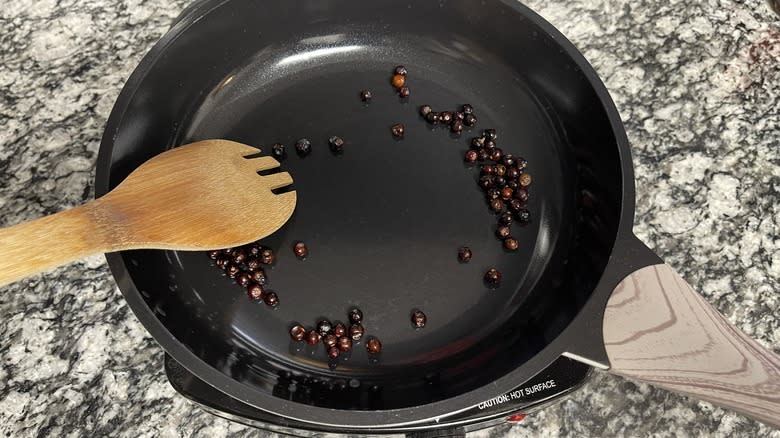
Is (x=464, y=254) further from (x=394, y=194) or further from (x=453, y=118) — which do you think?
(x=453, y=118)

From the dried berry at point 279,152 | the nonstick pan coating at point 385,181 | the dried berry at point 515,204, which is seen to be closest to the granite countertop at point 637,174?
the nonstick pan coating at point 385,181

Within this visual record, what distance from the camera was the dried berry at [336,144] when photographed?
3.96 ft

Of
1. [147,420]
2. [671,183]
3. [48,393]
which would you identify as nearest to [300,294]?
[147,420]

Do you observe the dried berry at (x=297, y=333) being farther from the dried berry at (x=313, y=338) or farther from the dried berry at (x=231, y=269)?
the dried berry at (x=231, y=269)

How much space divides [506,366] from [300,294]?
1.20 feet

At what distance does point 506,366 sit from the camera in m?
1.05

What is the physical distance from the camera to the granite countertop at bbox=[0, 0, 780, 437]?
1.11 meters

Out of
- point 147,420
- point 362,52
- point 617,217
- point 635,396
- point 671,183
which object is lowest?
point 147,420

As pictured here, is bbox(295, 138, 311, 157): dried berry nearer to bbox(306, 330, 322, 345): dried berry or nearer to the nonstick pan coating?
the nonstick pan coating

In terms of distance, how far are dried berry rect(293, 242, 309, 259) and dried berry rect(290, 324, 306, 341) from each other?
125 mm

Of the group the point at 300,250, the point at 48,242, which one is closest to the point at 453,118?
the point at 300,250

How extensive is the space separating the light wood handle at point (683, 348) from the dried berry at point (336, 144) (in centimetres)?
56

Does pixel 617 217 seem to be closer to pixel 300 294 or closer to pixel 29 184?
pixel 300 294

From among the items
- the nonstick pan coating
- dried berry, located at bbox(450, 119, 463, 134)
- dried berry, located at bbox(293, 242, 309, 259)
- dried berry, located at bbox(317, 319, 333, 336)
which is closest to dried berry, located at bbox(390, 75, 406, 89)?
the nonstick pan coating
